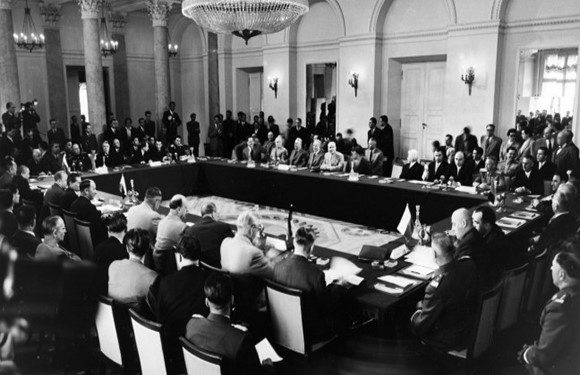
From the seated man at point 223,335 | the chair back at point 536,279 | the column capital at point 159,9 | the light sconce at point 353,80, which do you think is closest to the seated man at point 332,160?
the light sconce at point 353,80

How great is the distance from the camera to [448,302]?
11.4 ft

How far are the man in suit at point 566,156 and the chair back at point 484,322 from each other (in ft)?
18.2

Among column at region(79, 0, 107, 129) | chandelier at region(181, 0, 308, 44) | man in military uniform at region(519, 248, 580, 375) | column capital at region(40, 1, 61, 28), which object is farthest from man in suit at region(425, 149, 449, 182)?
column capital at region(40, 1, 61, 28)

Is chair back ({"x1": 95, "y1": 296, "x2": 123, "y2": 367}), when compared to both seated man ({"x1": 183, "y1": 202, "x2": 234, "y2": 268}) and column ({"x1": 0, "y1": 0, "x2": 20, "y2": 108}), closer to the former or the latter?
seated man ({"x1": 183, "y1": 202, "x2": 234, "y2": 268})

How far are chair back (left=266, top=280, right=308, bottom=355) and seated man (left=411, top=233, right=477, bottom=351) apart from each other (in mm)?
844

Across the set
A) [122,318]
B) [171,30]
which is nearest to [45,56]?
[171,30]

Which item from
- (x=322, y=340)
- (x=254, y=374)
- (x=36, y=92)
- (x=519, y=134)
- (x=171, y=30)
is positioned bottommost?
(x=322, y=340)

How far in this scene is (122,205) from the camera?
6.90 meters

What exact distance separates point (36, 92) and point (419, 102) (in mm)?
11193

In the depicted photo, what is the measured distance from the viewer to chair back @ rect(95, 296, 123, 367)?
322cm

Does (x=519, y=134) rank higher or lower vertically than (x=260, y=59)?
lower

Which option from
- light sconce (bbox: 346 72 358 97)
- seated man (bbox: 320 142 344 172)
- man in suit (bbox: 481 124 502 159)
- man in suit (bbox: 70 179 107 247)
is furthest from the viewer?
light sconce (bbox: 346 72 358 97)

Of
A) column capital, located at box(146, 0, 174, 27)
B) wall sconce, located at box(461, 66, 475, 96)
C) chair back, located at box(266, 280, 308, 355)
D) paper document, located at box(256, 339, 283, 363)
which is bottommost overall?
paper document, located at box(256, 339, 283, 363)

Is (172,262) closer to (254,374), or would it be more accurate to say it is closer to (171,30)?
(254,374)
